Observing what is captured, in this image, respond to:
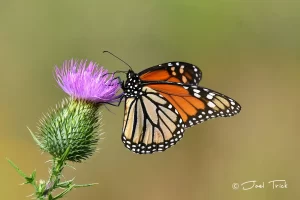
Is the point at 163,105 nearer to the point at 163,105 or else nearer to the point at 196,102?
the point at 163,105

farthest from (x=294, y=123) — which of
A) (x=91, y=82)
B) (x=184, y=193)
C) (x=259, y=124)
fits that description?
(x=91, y=82)

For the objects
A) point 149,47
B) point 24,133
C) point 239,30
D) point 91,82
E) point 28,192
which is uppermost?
point 239,30

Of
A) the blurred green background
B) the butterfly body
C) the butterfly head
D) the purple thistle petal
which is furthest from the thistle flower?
the blurred green background

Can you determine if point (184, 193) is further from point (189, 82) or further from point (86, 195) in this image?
point (189, 82)

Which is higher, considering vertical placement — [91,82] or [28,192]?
[91,82]

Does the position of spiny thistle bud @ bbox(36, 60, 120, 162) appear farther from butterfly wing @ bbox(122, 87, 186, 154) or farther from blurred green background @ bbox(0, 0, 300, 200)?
blurred green background @ bbox(0, 0, 300, 200)

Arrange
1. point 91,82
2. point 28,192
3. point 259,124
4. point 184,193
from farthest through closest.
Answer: point 259,124 → point 184,193 → point 28,192 → point 91,82

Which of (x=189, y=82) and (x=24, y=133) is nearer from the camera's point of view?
(x=189, y=82)

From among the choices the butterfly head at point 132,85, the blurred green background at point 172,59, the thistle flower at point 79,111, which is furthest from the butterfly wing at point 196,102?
the blurred green background at point 172,59

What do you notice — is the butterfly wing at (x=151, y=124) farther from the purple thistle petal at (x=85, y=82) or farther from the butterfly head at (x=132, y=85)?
the purple thistle petal at (x=85, y=82)
